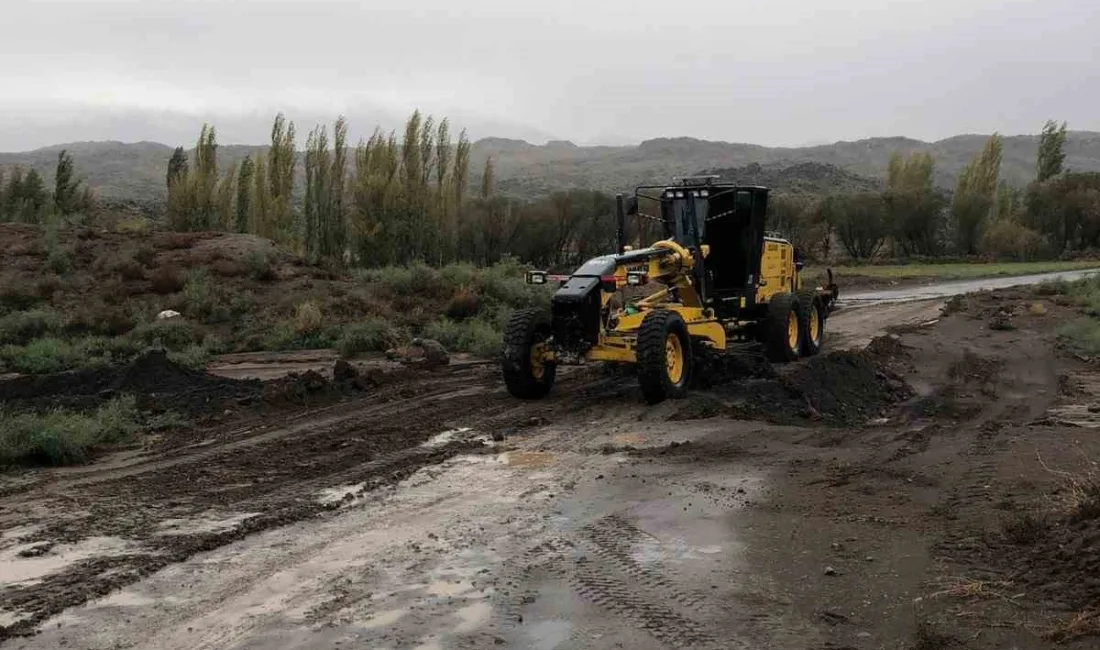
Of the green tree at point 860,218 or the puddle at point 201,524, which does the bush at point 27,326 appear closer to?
the puddle at point 201,524

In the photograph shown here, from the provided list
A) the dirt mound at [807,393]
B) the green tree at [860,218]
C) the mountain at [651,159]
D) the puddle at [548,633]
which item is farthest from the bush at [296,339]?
the mountain at [651,159]

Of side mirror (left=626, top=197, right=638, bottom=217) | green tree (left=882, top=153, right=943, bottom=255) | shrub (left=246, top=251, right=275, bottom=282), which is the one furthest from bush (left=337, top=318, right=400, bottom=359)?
green tree (left=882, top=153, right=943, bottom=255)

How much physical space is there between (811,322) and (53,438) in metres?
11.7

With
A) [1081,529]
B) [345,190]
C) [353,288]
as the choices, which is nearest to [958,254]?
[345,190]

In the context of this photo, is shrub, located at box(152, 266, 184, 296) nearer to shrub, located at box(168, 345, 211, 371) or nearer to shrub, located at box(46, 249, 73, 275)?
shrub, located at box(46, 249, 73, 275)

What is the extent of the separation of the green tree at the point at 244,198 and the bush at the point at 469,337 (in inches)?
763

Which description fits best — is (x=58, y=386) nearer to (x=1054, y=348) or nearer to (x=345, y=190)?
(x=1054, y=348)

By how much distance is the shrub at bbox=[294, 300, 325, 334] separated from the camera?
1938 centimetres

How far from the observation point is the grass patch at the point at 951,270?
1512 inches

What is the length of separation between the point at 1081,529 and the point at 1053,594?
0.88 meters

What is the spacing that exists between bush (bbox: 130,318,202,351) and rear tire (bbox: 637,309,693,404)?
10622mm

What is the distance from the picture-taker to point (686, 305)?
13586 mm

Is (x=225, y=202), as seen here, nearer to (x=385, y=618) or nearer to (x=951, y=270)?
(x=951, y=270)

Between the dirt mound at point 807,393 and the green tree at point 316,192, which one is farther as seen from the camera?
the green tree at point 316,192
